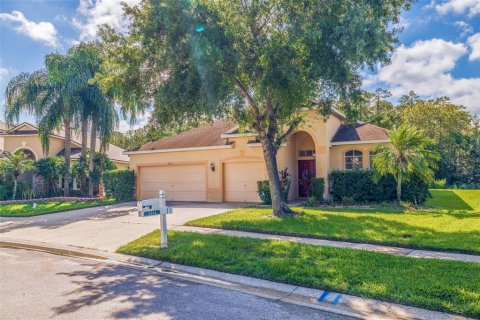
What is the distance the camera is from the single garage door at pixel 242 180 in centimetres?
1780

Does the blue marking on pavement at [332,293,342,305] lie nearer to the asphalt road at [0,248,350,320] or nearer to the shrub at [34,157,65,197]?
the asphalt road at [0,248,350,320]

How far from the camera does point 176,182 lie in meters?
20.1

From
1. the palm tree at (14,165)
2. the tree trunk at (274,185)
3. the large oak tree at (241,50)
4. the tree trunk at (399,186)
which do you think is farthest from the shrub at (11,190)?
the tree trunk at (399,186)

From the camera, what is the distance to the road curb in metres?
4.38

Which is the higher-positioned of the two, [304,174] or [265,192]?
[304,174]

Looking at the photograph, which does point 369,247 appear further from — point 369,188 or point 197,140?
point 197,140

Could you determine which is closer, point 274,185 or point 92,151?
point 274,185

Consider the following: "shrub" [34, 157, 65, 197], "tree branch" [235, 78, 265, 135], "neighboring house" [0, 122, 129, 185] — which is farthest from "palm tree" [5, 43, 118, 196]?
"tree branch" [235, 78, 265, 135]

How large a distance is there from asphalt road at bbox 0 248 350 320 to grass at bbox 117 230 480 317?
809 millimetres

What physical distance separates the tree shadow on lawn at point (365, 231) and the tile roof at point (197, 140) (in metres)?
8.90

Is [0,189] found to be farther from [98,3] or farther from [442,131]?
[442,131]

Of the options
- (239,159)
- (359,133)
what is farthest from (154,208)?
(359,133)

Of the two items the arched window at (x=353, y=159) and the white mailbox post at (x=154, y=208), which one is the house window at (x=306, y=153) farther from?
the white mailbox post at (x=154, y=208)

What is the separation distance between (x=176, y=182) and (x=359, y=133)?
1096cm
